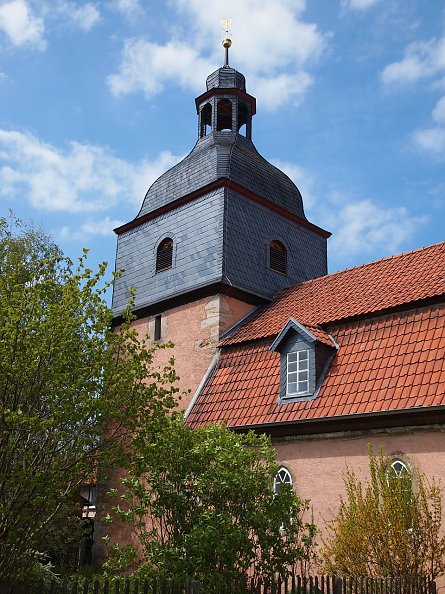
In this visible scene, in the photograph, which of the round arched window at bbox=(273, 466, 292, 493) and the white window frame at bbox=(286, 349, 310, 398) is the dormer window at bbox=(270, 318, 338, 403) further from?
the round arched window at bbox=(273, 466, 292, 493)

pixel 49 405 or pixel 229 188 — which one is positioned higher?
pixel 229 188

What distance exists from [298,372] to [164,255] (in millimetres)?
7206

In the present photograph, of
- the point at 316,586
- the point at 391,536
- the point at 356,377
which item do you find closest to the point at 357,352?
the point at 356,377

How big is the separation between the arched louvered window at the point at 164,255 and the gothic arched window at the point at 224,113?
14.6 ft

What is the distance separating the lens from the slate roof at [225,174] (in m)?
19.1

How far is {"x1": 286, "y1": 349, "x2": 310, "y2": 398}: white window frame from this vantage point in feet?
43.2

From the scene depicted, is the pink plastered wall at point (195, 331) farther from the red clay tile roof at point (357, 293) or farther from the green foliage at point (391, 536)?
the green foliage at point (391, 536)

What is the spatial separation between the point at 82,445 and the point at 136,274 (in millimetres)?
11560

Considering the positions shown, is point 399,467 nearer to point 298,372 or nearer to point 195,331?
point 298,372

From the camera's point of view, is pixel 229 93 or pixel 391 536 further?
pixel 229 93

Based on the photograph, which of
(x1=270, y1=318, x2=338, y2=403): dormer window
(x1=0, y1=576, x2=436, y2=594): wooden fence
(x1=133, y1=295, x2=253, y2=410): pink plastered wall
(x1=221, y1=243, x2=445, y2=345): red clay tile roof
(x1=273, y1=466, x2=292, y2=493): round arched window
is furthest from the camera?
(x1=133, y1=295, x2=253, y2=410): pink plastered wall

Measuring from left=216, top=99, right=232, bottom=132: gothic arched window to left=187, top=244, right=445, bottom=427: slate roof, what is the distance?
7428 mm

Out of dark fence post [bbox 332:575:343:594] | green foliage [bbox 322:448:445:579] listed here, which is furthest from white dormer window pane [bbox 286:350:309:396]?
dark fence post [bbox 332:575:343:594]

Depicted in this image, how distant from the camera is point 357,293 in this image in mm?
14891
